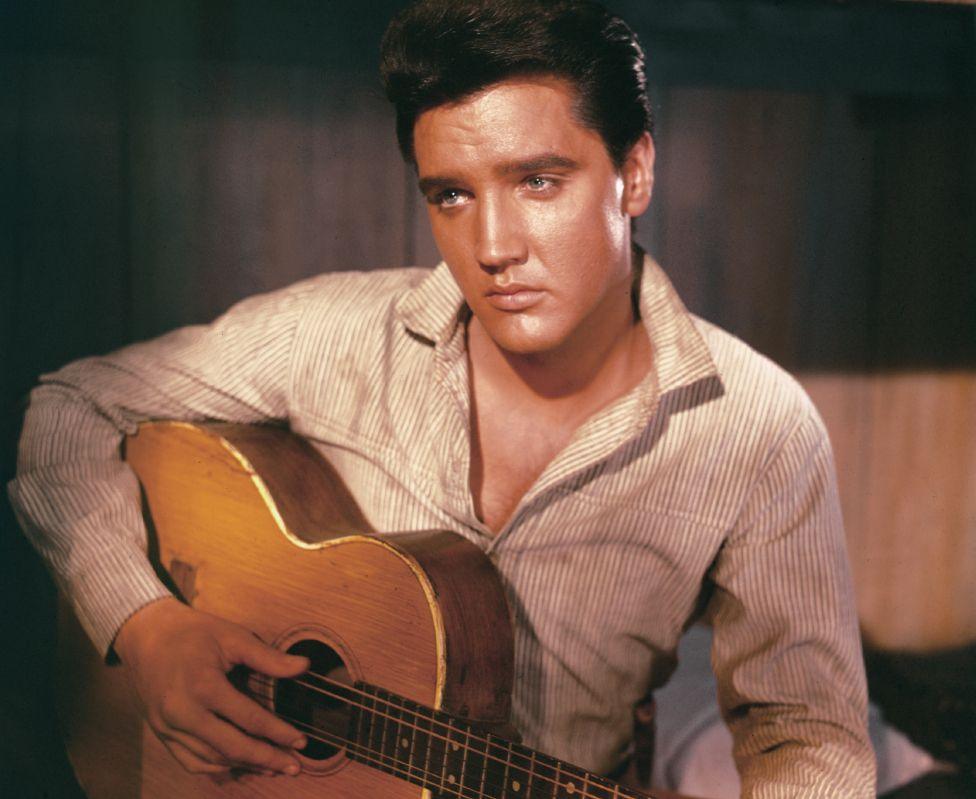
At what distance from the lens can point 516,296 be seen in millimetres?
1293

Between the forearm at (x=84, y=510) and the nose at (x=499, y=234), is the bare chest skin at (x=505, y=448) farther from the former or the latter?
the forearm at (x=84, y=510)

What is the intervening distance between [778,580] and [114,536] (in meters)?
1.09

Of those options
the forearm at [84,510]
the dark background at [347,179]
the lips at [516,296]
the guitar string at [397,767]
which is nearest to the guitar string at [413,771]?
the guitar string at [397,767]

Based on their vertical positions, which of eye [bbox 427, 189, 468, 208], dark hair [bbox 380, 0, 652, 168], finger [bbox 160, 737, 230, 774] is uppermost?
dark hair [bbox 380, 0, 652, 168]

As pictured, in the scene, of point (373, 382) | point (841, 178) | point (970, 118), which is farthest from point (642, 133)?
point (970, 118)

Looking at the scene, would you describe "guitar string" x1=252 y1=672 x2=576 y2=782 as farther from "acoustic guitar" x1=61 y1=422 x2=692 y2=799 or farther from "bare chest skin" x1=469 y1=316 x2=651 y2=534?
"bare chest skin" x1=469 y1=316 x2=651 y2=534

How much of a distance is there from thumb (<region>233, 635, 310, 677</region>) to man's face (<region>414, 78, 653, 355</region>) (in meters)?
0.56

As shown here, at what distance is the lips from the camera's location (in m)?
1.29

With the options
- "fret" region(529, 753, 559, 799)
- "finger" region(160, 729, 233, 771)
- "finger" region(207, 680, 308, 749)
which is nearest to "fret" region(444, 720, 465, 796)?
"fret" region(529, 753, 559, 799)

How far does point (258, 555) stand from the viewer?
143 centimetres

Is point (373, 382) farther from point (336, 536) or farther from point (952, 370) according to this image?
point (952, 370)

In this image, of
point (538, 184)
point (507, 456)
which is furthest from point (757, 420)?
point (538, 184)

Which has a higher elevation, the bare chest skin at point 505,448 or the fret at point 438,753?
the bare chest skin at point 505,448

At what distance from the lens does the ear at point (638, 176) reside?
143 cm
